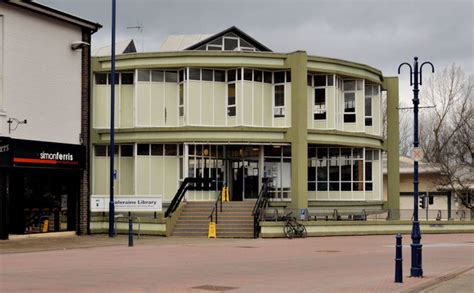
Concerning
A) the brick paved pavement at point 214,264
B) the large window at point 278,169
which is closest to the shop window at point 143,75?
the large window at point 278,169

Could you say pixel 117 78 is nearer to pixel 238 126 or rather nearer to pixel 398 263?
pixel 238 126

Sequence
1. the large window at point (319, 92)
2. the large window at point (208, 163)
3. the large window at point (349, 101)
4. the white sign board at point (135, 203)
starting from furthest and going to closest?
the large window at point (349, 101) → the large window at point (319, 92) → the large window at point (208, 163) → the white sign board at point (135, 203)

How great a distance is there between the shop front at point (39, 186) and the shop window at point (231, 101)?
9.27 metres

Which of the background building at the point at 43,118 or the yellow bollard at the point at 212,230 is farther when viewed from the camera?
the yellow bollard at the point at 212,230

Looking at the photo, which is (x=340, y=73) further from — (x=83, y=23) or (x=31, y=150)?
(x=31, y=150)

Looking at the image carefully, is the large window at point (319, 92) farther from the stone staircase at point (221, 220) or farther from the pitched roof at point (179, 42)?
the pitched roof at point (179, 42)

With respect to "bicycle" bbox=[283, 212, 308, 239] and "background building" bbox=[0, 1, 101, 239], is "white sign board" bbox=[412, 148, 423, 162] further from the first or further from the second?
"background building" bbox=[0, 1, 101, 239]

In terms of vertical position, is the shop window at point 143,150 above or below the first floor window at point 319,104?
below

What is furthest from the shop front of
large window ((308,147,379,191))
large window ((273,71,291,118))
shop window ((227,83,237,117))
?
large window ((308,147,379,191))

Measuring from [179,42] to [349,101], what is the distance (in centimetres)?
1293

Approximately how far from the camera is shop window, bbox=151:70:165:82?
124ft

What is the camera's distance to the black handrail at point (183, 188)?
112ft

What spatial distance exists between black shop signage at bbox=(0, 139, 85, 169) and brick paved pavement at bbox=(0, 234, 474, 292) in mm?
3155

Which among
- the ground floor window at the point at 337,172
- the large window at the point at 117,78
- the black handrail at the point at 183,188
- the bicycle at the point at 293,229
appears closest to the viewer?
the bicycle at the point at 293,229
